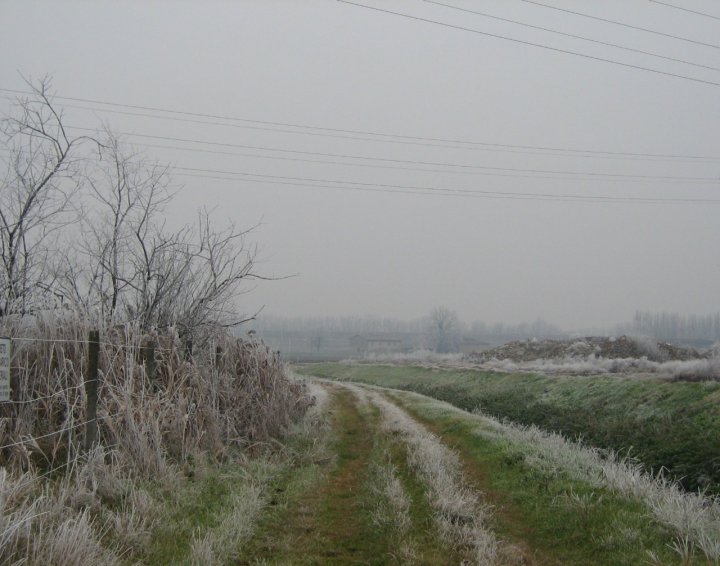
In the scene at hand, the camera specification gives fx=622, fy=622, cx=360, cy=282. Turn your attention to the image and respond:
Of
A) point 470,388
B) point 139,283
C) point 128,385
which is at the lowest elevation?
point 470,388

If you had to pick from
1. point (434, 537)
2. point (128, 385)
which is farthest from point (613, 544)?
point (128, 385)

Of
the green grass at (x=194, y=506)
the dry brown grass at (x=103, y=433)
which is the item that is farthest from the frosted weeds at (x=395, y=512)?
the dry brown grass at (x=103, y=433)

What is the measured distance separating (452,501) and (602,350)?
4262 cm

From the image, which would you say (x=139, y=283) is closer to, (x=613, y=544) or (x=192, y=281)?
(x=192, y=281)

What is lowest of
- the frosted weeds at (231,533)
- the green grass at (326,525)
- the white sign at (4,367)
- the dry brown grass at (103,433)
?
the green grass at (326,525)

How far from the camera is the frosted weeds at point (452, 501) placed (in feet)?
22.0

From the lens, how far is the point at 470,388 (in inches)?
1328

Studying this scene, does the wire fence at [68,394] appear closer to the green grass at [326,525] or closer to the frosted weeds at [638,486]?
the green grass at [326,525]

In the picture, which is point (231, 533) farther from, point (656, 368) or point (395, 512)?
point (656, 368)

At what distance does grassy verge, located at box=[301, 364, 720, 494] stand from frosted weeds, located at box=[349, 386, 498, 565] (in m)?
3.86

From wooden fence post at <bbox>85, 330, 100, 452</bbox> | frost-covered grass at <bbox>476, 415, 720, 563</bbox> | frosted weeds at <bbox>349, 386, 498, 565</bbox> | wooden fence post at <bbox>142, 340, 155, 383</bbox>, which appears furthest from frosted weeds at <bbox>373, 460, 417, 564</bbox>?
wooden fence post at <bbox>142, 340, 155, 383</bbox>

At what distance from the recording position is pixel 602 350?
47.1m

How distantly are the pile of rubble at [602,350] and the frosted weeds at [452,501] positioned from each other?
100 ft

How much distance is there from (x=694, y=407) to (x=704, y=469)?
5.02 meters
